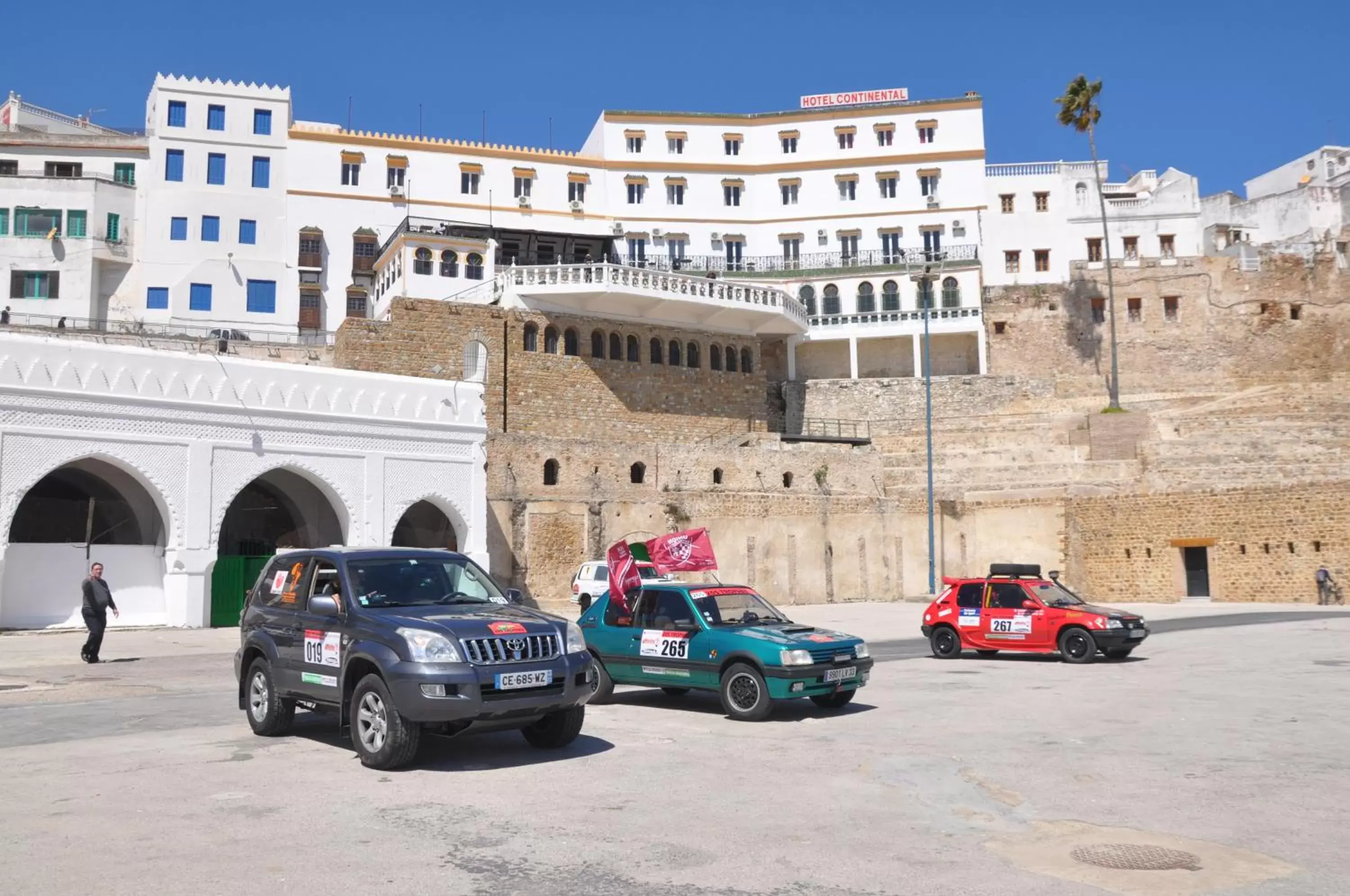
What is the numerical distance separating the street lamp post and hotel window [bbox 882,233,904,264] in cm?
181

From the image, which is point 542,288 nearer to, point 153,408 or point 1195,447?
point 153,408

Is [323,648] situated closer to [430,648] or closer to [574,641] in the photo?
[430,648]

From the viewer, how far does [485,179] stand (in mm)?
47375

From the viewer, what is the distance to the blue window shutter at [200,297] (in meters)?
43.0

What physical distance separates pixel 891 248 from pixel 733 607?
41.2 metres

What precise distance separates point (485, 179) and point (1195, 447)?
98.0 ft

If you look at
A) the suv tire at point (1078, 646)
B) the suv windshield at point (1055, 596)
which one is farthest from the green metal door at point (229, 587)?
the suv tire at point (1078, 646)

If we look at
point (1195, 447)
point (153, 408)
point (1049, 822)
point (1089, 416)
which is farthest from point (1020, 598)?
point (1089, 416)

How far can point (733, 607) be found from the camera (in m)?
11.3

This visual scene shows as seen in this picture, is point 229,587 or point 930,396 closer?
point 229,587

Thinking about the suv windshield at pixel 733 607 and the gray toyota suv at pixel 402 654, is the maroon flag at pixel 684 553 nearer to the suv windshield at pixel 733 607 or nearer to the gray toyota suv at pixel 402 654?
the suv windshield at pixel 733 607

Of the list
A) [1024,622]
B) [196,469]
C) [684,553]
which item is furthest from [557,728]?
[196,469]

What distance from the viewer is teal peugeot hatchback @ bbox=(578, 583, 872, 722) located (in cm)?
1030

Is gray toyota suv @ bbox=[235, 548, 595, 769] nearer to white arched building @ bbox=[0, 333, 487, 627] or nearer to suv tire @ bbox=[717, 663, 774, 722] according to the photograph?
suv tire @ bbox=[717, 663, 774, 722]
